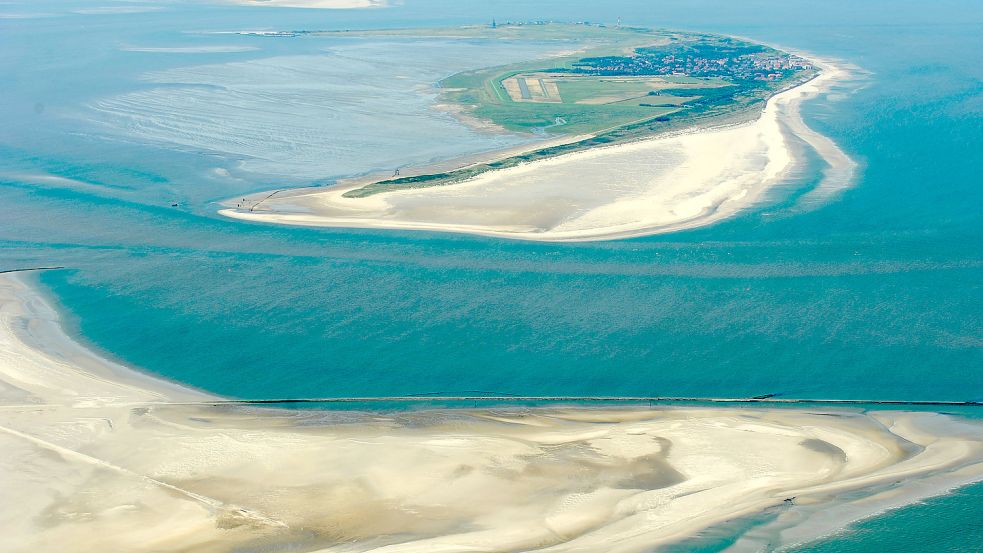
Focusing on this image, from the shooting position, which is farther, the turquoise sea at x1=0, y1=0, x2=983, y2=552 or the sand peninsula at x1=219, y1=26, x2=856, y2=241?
the sand peninsula at x1=219, y1=26, x2=856, y2=241

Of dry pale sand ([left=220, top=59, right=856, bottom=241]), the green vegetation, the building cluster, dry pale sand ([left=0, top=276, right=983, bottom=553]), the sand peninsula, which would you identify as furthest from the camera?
the building cluster

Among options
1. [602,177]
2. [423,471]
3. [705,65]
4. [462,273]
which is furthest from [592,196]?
[705,65]

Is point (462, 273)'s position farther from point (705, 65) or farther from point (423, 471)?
point (705, 65)

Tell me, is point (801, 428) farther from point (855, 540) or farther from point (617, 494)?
point (617, 494)

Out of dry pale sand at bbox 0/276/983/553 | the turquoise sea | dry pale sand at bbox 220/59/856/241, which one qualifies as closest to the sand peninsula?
dry pale sand at bbox 220/59/856/241

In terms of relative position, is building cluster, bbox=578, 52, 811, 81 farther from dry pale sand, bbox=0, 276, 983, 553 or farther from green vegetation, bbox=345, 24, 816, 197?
dry pale sand, bbox=0, 276, 983, 553
